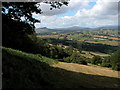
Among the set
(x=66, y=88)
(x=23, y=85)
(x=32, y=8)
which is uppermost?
(x=32, y=8)

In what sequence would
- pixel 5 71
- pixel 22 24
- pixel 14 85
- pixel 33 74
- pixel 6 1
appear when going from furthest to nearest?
pixel 22 24 → pixel 6 1 → pixel 33 74 → pixel 5 71 → pixel 14 85

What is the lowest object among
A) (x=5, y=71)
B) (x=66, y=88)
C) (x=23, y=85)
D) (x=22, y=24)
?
(x=66, y=88)

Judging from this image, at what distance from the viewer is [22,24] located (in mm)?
15945

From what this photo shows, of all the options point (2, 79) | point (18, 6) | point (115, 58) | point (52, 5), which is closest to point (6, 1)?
point (18, 6)

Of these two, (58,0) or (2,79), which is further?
(58,0)

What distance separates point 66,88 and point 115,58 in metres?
56.4

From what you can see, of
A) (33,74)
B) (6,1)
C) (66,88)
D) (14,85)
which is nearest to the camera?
(14,85)

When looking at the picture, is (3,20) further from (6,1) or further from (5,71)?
(5,71)

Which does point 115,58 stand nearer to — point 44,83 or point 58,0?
point 58,0

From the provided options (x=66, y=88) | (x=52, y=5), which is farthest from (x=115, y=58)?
(x=66, y=88)

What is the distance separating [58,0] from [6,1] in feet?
16.1

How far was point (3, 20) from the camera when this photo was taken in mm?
14992

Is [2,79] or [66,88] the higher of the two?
[2,79]

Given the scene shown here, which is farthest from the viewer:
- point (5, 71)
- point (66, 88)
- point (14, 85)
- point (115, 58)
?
point (115, 58)
